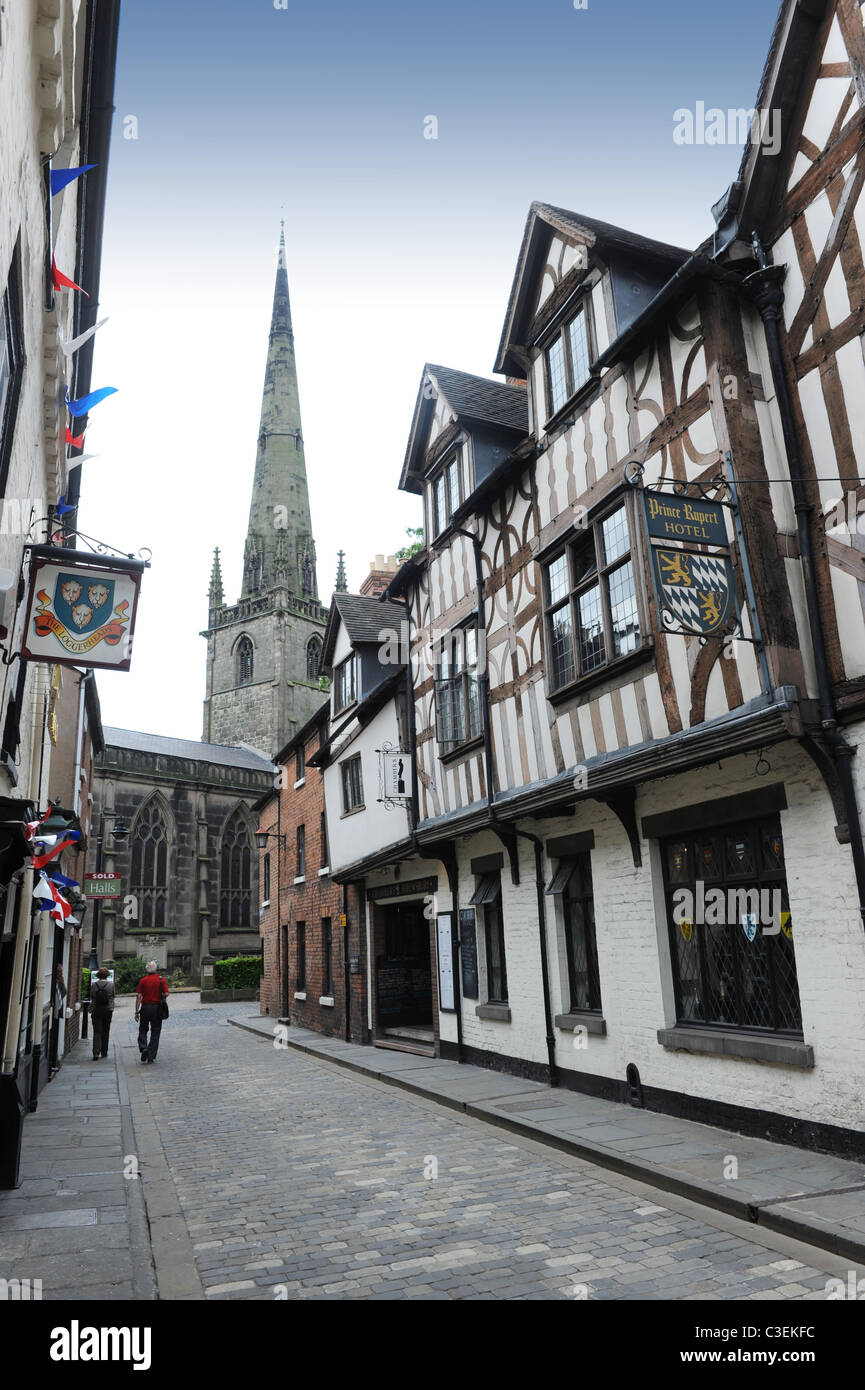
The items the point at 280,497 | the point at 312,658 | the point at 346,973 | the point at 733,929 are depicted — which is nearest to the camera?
the point at 733,929

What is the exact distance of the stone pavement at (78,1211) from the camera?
533 cm

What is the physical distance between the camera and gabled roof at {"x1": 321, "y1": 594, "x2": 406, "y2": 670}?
19.7 metres

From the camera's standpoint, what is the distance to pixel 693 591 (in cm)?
735

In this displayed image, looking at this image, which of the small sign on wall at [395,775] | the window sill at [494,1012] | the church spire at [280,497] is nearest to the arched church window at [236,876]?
the church spire at [280,497]

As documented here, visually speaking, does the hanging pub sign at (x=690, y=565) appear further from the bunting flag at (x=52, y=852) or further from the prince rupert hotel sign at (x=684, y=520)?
the bunting flag at (x=52, y=852)

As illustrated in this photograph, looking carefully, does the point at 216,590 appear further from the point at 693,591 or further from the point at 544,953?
the point at 693,591

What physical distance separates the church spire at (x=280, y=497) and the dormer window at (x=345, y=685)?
45.9m

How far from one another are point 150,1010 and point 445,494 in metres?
11.3

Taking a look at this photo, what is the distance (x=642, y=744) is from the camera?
9.27 m

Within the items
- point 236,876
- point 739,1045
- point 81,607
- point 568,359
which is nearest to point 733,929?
point 739,1045

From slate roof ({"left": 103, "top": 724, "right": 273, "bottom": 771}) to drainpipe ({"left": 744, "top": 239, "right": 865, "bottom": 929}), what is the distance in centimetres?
4394

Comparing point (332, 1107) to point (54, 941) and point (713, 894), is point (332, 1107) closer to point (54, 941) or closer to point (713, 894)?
point (713, 894)

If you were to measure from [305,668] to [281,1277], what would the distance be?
61.6m

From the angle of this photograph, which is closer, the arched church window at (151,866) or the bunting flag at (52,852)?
the bunting flag at (52,852)
